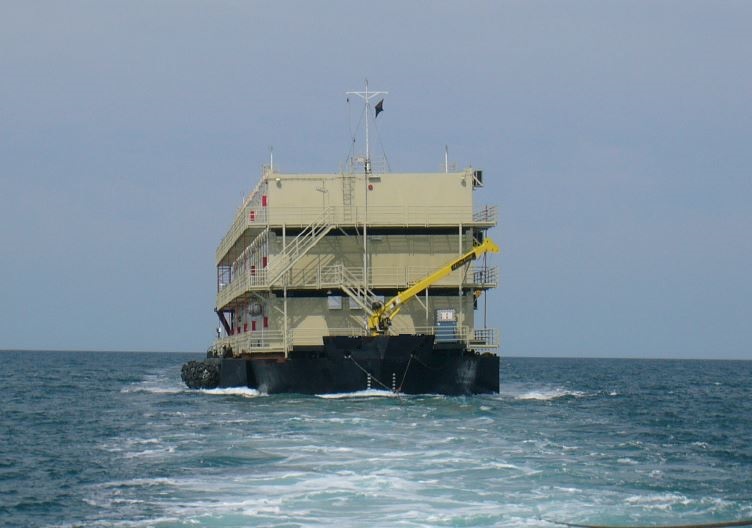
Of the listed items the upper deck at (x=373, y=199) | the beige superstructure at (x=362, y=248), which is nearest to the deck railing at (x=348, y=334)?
the beige superstructure at (x=362, y=248)

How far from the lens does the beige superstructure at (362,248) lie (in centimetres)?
5188

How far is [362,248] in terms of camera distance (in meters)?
52.7

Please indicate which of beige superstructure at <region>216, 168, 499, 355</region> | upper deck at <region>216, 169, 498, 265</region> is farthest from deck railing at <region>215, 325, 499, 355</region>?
upper deck at <region>216, 169, 498, 265</region>

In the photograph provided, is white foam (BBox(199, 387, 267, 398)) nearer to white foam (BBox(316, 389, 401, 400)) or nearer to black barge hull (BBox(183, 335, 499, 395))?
black barge hull (BBox(183, 335, 499, 395))

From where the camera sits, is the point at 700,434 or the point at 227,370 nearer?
the point at 700,434

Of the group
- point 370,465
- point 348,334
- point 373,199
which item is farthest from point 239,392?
point 370,465

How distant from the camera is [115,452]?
3375cm

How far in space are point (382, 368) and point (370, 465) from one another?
19.3 metres

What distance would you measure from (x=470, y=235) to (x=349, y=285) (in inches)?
222

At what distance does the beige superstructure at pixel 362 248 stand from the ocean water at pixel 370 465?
4.64 m

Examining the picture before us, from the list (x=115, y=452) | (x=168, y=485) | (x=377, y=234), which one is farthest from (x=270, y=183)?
(x=168, y=485)

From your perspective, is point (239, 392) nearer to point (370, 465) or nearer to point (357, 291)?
point (357, 291)

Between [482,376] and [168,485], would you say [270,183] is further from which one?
[168,485]

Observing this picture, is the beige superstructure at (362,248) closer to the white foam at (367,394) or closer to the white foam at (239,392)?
the white foam at (239,392)
